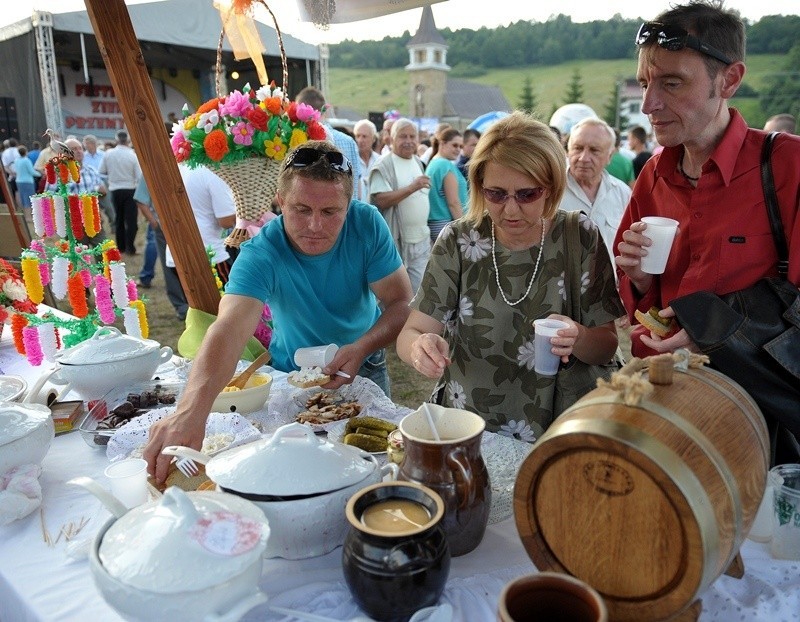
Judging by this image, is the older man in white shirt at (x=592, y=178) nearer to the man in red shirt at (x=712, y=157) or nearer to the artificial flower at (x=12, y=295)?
the man in red shirt at (x=712, y=157)

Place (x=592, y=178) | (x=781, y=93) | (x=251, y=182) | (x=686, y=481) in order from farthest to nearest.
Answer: (x=781, y=93)
(x=592, y=178)
(x=251, y=182)
(x=686, y=481)

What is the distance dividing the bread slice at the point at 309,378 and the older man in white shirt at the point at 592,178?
8.27 feet

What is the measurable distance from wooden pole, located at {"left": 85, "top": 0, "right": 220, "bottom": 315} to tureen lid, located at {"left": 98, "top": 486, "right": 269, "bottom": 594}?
6.45 feet

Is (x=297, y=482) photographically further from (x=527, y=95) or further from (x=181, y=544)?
(x=527, y=95)

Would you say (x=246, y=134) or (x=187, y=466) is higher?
(x=246, y=134)

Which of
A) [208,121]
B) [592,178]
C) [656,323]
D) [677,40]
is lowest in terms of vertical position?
[656,323]

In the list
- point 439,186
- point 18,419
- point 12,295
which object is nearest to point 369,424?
point 18,419

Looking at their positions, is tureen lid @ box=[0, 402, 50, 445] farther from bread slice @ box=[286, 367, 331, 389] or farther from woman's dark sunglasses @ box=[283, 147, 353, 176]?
woman's dark sunglasses @ box=[283, 147, 353, 176]

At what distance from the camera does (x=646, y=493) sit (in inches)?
35.8

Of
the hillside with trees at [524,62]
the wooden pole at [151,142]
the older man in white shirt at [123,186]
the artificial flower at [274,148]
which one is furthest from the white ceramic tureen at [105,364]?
the hillside with trees at [524,62]

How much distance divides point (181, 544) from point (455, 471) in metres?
0.50

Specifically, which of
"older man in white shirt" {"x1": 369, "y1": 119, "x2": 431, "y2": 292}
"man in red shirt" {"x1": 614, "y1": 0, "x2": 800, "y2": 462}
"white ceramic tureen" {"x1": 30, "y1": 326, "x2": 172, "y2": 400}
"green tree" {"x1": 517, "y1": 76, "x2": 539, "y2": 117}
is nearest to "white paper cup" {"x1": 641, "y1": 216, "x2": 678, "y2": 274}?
"man in red shirt" {"x1": 614, "y1": 0, "x2": 800, "y2": 462}

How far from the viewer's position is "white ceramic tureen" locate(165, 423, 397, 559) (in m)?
1.17

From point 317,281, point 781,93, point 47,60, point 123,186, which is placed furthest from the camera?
point 781,93
